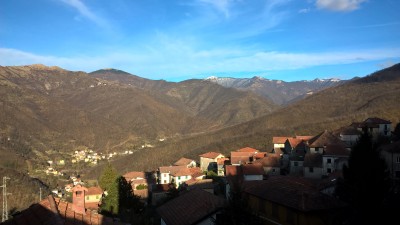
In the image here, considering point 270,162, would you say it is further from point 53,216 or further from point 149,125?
point 149,125

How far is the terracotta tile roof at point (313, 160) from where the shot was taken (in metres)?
40.1

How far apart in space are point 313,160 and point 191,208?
23.2 m

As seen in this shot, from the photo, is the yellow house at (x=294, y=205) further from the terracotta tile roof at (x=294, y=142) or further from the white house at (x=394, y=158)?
the terracotta tile roof at (x=294, y=142)

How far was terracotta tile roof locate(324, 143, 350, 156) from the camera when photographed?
126 feet

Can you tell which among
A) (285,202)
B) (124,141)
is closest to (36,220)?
(285,202)

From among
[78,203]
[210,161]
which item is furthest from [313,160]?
[78,203]

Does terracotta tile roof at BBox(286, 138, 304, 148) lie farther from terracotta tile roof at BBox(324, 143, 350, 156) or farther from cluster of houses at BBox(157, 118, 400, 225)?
terracotta tile roof at BBox(324, 143, 350, 156)

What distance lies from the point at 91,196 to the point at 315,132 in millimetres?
47088

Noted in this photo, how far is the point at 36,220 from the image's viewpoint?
1292 centimetres

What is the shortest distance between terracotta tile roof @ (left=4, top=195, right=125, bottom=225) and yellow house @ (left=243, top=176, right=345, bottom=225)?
259 inches

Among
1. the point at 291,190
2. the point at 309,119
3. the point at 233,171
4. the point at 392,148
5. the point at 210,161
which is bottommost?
the point at 210,161

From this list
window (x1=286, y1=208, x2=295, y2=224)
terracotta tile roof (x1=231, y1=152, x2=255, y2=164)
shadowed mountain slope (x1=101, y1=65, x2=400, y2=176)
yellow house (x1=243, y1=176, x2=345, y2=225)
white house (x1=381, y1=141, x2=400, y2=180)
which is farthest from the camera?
shadowed mountain slope (x1=101, y1=65, x2=400, y2=176)

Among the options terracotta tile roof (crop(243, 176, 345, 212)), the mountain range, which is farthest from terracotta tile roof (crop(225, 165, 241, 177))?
the mountain range

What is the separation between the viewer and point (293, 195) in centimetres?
2023
